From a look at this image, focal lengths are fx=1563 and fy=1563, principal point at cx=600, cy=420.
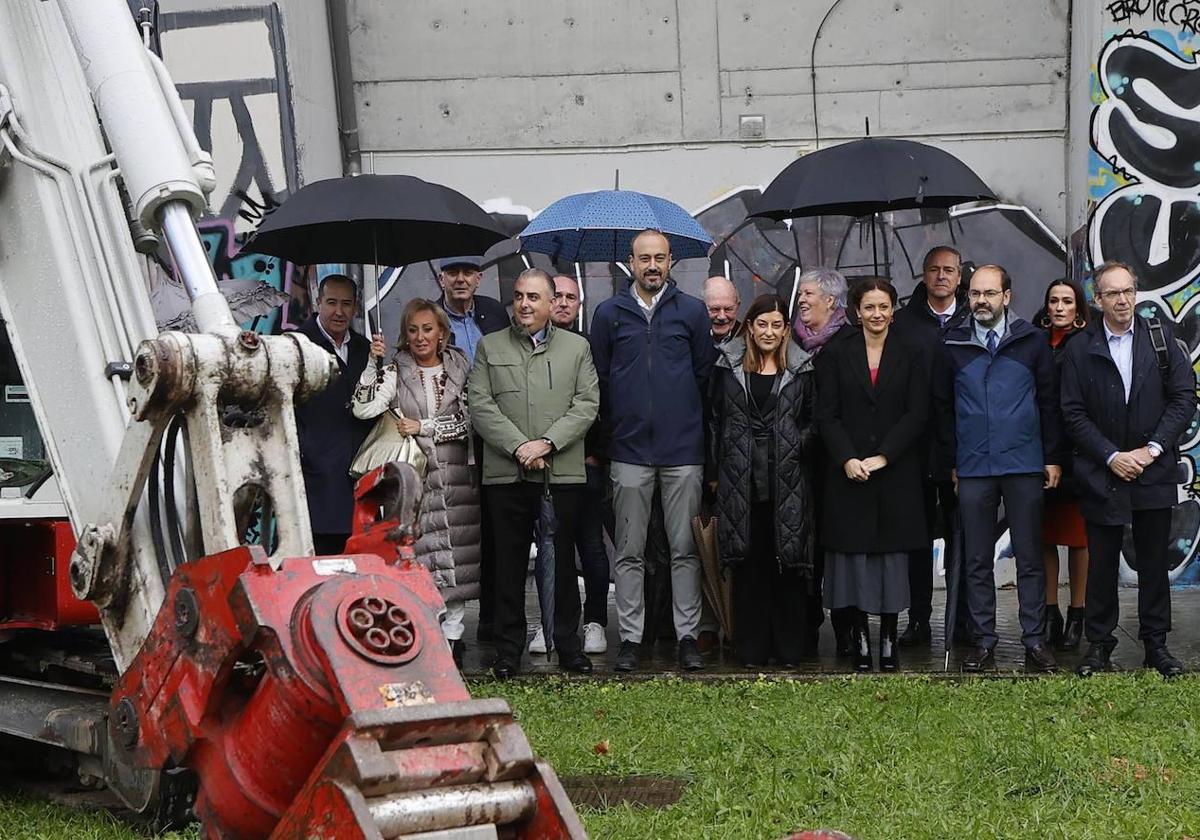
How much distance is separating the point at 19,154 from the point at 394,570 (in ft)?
6.59

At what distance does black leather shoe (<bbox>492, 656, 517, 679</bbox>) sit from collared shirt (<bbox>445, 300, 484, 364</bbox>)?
187 cm

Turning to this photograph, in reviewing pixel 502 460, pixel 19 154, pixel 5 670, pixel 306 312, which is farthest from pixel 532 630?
pixel 19 154

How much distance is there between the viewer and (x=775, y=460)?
8438 millimetres

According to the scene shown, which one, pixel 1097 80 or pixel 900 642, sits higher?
pixel 1097 80

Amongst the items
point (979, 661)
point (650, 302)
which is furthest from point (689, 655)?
point (650, 302)

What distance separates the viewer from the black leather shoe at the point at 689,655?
8.49 metres

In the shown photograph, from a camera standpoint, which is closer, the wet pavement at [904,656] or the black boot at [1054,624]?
the wet pavement at [904,656]

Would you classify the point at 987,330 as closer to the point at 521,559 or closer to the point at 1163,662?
the point at 1163,662

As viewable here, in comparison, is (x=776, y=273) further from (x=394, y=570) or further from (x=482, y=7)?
(x=394, y=570)

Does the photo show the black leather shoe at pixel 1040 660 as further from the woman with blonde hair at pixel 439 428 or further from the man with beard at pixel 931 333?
the woman with blonde hair at pixel 439 428

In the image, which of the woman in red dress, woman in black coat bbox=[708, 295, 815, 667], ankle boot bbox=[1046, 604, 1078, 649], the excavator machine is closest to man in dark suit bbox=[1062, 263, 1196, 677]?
the woman in red dress

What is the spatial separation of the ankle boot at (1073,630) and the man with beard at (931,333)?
0.56 m

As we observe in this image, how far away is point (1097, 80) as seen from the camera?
11.6m

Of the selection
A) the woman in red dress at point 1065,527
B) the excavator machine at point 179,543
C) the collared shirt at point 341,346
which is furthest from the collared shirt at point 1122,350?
the excavator machine at point 179,543
